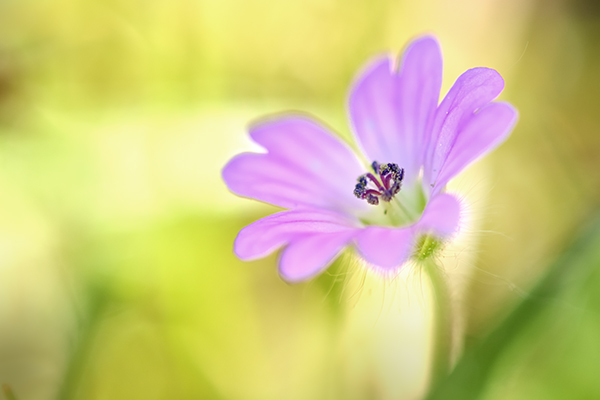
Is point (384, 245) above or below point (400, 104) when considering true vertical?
below

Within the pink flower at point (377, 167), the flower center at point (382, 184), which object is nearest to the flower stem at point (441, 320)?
the pink flower at point (377, 167)

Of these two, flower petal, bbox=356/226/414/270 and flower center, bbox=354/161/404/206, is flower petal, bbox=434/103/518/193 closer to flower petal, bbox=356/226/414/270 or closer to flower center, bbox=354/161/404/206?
flower petal, bbox=356/226/414/270

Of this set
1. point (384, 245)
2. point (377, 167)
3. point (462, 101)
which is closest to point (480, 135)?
point (462, 101)

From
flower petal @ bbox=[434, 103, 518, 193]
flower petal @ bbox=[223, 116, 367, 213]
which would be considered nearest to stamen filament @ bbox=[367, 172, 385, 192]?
flower petal @ bbox=[223, 116, 367, 213]

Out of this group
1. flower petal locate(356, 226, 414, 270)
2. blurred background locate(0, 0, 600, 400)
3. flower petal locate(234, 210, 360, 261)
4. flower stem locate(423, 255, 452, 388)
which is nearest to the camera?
flower petal locate(356, 226, 414, 270)

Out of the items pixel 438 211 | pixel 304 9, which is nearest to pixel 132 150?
pixel 304 9

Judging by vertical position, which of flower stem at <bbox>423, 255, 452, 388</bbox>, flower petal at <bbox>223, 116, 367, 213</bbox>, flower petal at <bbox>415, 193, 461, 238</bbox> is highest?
flower petal at <bbox>223, 116, 367, 213</bbox>

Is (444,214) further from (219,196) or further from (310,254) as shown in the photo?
(219,196)

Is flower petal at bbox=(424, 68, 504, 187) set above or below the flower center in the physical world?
above
